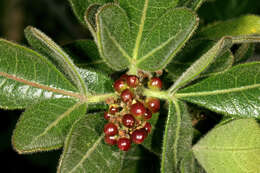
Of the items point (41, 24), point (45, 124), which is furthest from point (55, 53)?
point (41, 24)

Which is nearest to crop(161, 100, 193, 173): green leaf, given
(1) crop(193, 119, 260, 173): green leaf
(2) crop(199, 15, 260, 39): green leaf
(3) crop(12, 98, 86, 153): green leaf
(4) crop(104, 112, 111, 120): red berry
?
(1) crop(193, 119, 260, 173): green leaf

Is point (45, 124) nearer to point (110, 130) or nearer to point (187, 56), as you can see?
point (110, 130)

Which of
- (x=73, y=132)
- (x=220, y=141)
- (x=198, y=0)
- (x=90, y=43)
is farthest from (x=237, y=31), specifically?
(x=73, y=132)

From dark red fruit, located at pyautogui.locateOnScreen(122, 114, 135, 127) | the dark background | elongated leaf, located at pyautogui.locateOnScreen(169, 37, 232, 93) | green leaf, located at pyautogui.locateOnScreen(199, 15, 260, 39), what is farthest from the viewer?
the dark background

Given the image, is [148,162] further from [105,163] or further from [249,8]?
[249,8]

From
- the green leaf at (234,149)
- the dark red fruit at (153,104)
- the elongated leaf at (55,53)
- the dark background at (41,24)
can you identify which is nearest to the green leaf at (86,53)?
the elongated leaf at (55,53)

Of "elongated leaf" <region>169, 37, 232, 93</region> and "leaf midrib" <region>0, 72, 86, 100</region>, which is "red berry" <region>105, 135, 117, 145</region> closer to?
"leaf midrib" <region>0, 72, 86, 100</region>
